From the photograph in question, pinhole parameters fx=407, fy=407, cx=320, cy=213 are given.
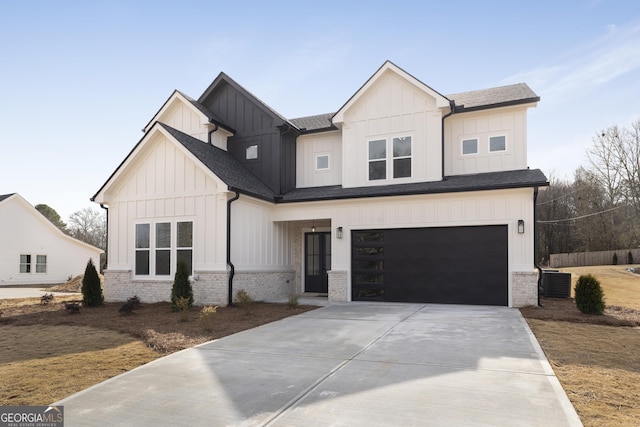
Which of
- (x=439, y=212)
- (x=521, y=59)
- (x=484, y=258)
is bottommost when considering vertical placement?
(x=484, y=258)

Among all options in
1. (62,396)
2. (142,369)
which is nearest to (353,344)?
(142,369)

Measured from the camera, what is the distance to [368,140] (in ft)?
48.8

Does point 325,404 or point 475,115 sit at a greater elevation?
point 475,115

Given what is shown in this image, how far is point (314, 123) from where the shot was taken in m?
17.1

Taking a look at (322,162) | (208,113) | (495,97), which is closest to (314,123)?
(322,162)

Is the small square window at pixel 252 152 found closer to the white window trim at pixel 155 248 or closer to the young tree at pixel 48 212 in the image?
the white window trim at pixel 155 248

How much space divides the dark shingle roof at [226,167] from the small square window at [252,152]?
0.45 metres

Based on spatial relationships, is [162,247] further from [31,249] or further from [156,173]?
[31,249]

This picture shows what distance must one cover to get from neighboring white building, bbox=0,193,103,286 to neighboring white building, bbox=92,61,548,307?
15.9 m

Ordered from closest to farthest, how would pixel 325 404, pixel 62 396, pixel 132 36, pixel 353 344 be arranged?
1. pixel 325 404
2. pixel 62 396
3. pixel 353 344
4. pixel 132 36

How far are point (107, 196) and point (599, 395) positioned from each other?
14.6 m

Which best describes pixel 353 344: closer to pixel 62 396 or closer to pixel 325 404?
pixel 325 404

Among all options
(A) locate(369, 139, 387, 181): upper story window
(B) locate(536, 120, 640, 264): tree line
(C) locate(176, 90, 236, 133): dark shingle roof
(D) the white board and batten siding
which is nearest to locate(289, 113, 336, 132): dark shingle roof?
(A) locate(369, 139, 387, 181): upper story window

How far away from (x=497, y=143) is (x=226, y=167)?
30.8ft
